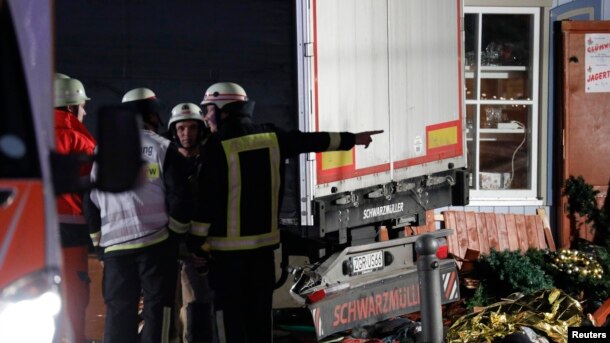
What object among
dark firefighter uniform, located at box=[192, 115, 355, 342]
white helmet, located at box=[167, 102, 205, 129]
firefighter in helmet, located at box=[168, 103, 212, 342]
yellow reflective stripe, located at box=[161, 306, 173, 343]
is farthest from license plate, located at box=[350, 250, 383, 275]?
white helmet, located at box=[167, 102, 205, 129]

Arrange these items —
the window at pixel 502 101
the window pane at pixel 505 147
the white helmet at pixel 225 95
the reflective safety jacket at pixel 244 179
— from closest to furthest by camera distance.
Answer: the reflective safety jacket at pixel 244 179, the white helmet at pixel 225 95, the window at pixel 502 101, the window pane at pixel 505 147

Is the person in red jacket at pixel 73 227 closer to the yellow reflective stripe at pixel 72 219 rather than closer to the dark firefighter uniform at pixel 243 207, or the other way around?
the yellow reflective stripe at pixel 72 219

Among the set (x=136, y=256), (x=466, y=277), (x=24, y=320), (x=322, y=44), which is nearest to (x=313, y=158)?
(x=322, y=44)

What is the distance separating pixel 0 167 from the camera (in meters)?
3.53

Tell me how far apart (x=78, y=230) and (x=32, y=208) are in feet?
13.0

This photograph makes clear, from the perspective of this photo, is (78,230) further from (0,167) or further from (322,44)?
(0,167)

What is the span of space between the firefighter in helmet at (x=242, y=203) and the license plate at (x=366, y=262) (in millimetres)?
710

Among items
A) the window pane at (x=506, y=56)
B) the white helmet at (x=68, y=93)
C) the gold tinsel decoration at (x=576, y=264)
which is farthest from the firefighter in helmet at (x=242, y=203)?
the window pane at (x=506, y=56)

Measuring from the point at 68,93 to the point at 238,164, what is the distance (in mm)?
1438

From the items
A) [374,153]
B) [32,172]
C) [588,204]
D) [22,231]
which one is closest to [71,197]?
[374,153]

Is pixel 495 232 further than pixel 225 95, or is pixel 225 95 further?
pixel 495 232

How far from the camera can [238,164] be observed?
6.90 metres

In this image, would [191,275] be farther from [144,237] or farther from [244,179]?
[244,179]

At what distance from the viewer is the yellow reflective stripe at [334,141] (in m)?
6.95
